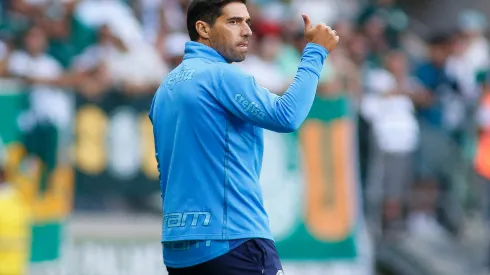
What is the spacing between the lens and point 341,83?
12.5m

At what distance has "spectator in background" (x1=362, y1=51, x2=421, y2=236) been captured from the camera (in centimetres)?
1240

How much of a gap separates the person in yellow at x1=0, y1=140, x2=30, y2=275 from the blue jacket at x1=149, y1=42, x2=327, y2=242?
6569 mm

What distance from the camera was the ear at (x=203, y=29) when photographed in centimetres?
499

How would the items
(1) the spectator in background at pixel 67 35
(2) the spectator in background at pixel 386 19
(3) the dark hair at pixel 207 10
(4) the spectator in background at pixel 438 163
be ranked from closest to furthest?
(3) the dark hair at pixel 207 10 → (1) the spectator in background at pixel 67 35 → (4) the spectator in background at pixel 438 163 → (2) the spectator in background at pixel 386 19

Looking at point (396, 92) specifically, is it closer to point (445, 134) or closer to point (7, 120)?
point (445, 134)

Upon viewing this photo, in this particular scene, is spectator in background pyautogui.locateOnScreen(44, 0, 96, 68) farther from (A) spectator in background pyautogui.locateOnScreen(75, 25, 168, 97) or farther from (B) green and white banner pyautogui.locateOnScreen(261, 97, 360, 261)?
(B) green and white banner pyautogui.locateOnScreen(261, 97, 360, 261)

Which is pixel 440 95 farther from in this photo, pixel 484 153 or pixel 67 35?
pixel 67 35

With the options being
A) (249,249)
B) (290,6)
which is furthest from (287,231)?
(249,249)

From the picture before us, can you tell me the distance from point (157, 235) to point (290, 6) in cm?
463

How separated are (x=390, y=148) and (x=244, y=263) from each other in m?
7.83

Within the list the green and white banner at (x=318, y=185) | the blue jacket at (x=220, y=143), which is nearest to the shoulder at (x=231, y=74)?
the blue jacket at (x=220, y=143)

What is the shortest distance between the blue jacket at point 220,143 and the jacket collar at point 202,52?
65 mm

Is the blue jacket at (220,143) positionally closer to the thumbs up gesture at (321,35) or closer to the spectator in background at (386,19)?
the thumbs up gesture at (321,35)

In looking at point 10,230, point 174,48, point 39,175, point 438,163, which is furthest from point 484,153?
point 10,230
